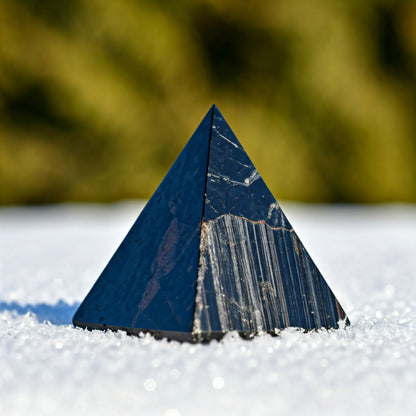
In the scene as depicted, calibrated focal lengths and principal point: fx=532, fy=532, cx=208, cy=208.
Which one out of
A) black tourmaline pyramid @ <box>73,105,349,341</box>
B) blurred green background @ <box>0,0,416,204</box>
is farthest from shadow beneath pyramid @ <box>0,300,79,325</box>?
blurred green background @ <box>0,0,416,204</box>

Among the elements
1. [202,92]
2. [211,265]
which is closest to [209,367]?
[211,265]

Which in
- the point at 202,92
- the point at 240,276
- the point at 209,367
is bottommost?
the point at 209,367

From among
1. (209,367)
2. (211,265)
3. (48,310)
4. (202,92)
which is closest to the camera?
(209,367)

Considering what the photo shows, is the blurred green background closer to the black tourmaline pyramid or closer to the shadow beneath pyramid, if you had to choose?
the shadow beneath pyramid

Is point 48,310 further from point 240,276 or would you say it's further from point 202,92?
point 202,92

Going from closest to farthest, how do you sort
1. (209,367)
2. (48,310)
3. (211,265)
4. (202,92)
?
(209,367) → (211,265) → (48,310) → (202,92)

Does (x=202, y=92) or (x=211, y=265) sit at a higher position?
(x=202, y=92)

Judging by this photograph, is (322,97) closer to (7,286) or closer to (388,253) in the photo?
(388,253)
